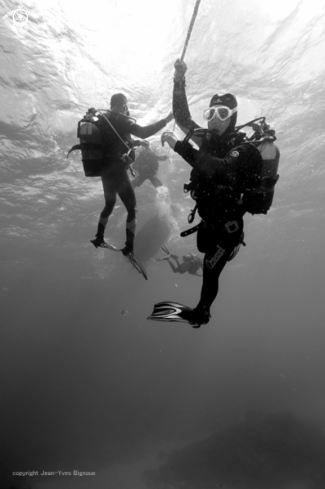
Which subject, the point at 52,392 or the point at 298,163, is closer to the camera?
the point at 298,163

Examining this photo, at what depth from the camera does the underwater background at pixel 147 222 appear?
9.30 m

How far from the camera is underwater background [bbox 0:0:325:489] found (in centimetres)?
930

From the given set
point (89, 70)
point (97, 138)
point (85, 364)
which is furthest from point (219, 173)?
point (85, 364)

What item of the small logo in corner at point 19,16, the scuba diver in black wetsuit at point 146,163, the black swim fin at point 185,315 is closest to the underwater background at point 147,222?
the small logo in corner at point 19,16

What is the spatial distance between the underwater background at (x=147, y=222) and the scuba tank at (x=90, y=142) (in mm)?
5945

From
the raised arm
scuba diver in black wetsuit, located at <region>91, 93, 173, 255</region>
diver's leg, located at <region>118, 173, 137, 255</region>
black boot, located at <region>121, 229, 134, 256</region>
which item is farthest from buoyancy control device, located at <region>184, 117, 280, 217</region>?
black boot, located at <region>121, 229, 134, 256</region>

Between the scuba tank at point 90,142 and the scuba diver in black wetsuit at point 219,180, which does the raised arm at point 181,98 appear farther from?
the scuba tank at point 90,142

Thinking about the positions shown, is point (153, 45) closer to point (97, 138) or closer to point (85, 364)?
point (97, 138)

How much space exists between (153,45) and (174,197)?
12492mm

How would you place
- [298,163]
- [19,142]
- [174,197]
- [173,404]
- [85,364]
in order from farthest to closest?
[85,364] < [173,404] < [174,197] < [298,163] < [19,142]

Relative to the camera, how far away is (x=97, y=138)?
4770 millimetres

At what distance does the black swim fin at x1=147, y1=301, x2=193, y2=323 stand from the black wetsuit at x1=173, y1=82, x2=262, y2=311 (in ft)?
0.83
